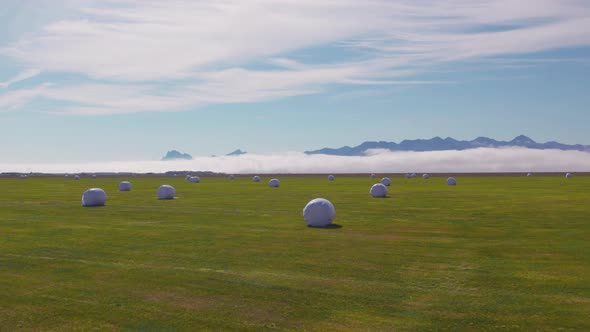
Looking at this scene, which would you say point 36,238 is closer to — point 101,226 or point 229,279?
point 101,226

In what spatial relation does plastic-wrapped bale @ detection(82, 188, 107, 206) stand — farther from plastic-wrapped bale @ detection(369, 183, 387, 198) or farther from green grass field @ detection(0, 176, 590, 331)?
plastic-wrapped bale @ detection(369, 183, 387, 198)

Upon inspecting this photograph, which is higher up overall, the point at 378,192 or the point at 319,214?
the point at 378,192

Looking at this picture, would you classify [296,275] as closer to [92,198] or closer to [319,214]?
[319,214]

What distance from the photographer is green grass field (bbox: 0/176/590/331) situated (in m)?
12.4

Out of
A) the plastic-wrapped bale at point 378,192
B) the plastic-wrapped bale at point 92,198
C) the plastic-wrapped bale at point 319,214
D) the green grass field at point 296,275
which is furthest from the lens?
the plastic-wrapped bale at point 378,192

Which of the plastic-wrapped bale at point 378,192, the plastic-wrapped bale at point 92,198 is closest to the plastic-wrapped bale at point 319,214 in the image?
the plastic-wrapped bale at point 92,198

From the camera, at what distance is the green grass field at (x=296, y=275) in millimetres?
12383

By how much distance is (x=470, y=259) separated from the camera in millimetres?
19203

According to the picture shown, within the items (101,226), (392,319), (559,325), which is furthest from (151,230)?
(559,325)

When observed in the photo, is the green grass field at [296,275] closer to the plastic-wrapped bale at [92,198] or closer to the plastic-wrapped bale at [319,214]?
the plastic-wrapped bale at [319,214]

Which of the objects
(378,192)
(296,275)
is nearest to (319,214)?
(296,275)

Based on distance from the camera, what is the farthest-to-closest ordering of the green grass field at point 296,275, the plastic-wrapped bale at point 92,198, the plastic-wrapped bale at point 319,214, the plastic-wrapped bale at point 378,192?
1. the plastic-wrapped bale at point 378,192
2. the plastic-wrapped bale at point 92,198
3. the plastic-wrapped bale at point 319,214
4. the green grass field at point 296,275

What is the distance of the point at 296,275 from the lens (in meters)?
16.6

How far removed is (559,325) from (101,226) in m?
23.9
